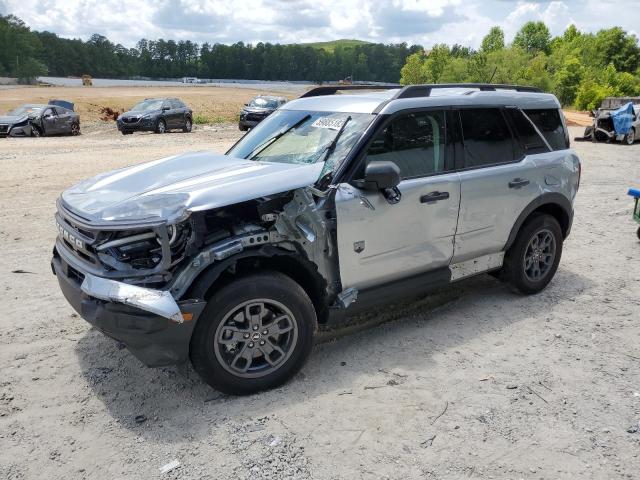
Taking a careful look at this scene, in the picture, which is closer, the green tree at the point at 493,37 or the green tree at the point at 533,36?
the green tree at the point at 493,37

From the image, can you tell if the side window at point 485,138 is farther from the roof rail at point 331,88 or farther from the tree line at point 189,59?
the tree line at point 189,59

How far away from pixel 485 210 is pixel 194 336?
265 cm

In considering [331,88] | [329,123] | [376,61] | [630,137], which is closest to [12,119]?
[331,88]

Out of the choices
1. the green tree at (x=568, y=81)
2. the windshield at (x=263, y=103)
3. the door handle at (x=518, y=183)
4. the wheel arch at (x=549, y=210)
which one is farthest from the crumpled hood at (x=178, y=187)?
the green tree at (x=568, y=81)

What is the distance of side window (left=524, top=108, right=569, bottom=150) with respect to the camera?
17.1 ft

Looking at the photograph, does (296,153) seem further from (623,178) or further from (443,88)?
(623,178)

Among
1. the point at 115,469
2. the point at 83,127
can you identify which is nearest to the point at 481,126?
the point at 115,469

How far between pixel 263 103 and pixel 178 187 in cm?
2331

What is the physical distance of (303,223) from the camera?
3668 millimetres

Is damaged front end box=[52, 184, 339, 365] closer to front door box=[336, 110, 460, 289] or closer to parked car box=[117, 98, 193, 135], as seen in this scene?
front door box=[336, 110, 460, 289]

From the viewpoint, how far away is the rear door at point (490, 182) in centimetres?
456

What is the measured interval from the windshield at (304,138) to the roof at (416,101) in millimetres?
84

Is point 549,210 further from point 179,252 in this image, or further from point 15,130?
point 15,130

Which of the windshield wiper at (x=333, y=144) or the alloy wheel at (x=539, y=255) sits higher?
the windshield wiper at (x=333, y=144)
